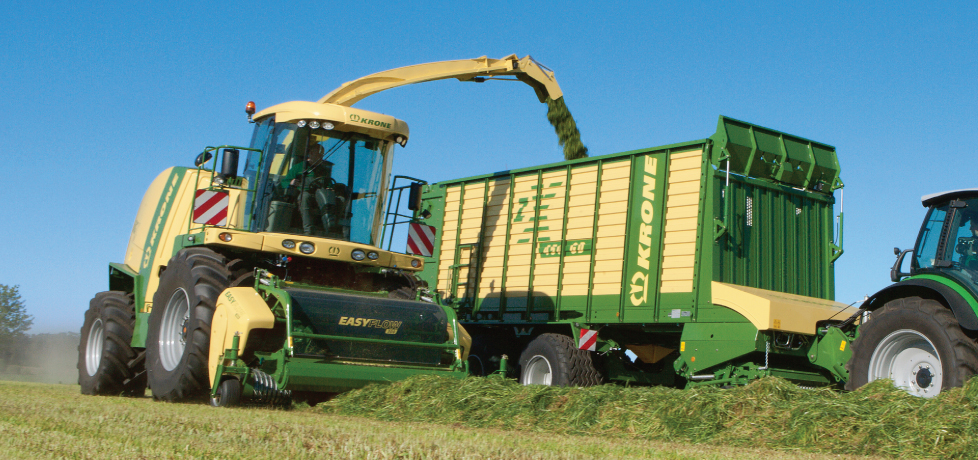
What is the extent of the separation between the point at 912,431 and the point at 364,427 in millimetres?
3539

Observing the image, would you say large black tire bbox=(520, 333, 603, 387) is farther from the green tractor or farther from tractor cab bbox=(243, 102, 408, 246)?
the green tractor

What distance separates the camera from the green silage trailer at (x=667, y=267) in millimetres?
8984

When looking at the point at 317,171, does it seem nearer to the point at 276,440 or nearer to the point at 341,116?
the point at 341,116

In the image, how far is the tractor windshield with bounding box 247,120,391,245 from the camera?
9.02 m

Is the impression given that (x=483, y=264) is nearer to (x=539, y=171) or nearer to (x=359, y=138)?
(x=539, y=171)

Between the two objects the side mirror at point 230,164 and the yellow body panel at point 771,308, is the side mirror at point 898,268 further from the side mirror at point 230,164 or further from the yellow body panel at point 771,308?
the side mirror at point 230,164

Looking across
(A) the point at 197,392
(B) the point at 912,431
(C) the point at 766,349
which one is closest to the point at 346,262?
(A) the point at 197,392

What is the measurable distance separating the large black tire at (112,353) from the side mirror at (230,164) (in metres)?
2.72

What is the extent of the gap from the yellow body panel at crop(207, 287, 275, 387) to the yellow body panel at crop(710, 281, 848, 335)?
4.53 m

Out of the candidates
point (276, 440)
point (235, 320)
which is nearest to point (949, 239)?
point (276, 440)

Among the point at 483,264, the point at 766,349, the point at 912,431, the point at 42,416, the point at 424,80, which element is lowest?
the point at 42,416

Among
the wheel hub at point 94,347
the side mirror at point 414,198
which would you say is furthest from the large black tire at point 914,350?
the wheel hub at point 94,347

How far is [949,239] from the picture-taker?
24.7 ft

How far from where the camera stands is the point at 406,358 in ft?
27.6
